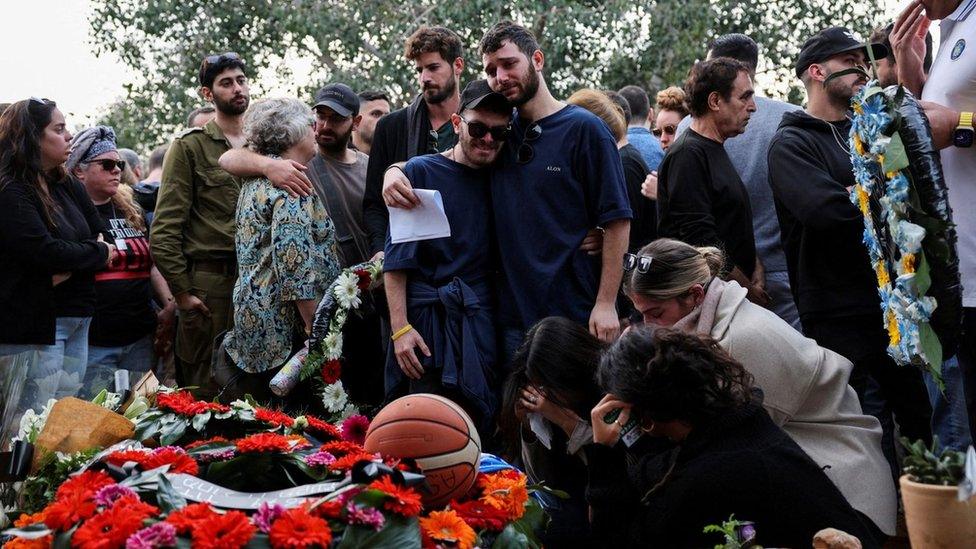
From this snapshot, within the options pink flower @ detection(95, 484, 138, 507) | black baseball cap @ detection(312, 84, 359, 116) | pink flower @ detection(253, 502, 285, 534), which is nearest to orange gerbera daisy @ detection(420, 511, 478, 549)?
pink flower @ detection(253, 502, 285, 534)

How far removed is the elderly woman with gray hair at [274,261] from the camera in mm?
6133

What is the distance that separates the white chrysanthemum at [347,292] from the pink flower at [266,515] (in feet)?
9.00

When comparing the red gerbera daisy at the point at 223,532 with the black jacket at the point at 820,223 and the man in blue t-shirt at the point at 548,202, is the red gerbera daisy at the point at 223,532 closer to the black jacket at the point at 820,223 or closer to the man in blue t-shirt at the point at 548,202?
the man in blue t-shirt at the point at 548,202

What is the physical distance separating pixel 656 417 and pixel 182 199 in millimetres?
4035

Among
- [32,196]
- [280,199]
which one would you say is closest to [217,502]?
[280,199]

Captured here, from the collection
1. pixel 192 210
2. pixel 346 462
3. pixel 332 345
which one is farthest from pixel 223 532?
pixel 192 210

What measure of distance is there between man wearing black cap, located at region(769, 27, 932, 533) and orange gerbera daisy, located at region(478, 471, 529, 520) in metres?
1.79

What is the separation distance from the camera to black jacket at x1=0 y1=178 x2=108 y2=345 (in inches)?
241

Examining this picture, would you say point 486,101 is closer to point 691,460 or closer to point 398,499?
point 691,460

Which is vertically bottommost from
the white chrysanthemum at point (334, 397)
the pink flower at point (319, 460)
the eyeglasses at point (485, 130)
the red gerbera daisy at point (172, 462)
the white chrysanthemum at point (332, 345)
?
the white chrysanthemum at point (334, 397)

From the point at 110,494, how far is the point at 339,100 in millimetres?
3645

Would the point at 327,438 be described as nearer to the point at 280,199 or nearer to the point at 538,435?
the point at 538,435

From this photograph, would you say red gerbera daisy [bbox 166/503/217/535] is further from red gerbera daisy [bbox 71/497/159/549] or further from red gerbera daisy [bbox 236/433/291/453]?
red gerbera daisy [bbox 236/433/291/453]

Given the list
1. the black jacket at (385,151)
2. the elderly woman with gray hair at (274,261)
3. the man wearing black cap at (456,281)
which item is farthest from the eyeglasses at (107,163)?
the man wearing black cap at (456,281)
